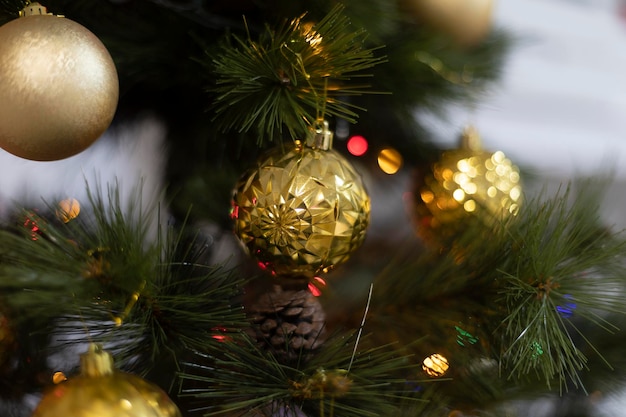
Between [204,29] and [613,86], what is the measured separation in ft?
2.89

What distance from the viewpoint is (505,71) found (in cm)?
64

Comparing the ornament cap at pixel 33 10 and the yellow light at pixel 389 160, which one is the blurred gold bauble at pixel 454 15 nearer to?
the yellow light at pixel 389 160

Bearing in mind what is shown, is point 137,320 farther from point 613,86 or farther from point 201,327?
point 613,86

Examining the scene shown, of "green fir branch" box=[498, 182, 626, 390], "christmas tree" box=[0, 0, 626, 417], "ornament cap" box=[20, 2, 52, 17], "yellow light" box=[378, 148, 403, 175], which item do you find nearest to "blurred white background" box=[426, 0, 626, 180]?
"yellow light" box=[378, 148, 403, 175]

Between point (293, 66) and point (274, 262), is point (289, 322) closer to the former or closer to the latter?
point (274, 262)

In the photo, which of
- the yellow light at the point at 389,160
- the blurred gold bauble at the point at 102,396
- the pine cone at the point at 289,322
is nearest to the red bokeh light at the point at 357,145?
the yellow light at the point at 389,160

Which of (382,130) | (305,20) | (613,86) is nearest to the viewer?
(305,20)

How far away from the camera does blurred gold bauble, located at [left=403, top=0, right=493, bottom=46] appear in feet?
1.68

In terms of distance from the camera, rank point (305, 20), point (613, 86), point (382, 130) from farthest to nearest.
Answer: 1. point (613, 86)
2. point (382, 130)
3. point (305, 20)

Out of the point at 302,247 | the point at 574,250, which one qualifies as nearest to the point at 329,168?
the point at 302,247

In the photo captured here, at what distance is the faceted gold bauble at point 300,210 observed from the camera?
0.36 m

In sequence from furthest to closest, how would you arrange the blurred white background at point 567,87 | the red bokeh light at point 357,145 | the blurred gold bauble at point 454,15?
1. the blurred white background at point 567,87
2. the red bokeh light at point 357,145
3. the blurred gold bauble at point 454,15

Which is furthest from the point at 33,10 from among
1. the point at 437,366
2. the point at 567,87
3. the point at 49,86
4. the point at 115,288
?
the point at 567,87

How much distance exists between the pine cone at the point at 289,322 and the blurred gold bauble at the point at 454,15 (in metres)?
0.26
